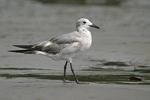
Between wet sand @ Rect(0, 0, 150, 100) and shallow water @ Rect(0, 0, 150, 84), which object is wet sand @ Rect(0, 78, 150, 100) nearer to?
wet sand @ Rect(0, 0, 150, 100)

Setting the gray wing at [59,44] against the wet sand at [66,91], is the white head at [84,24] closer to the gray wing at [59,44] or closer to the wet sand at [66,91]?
the gray wing at [59,44]

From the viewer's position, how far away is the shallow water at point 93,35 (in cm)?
850

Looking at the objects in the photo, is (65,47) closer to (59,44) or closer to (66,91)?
(59,44)

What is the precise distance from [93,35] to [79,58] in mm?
3784

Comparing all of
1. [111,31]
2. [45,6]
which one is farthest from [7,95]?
[45,6]

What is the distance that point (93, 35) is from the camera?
1401cm

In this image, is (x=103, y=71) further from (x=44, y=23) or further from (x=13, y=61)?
(x=44, y=23)

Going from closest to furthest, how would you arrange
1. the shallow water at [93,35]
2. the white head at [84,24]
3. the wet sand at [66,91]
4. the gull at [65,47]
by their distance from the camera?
the wet sand at [66,91], the gull at [65,47], the white head at [84,24], the shallow water at [93,35]

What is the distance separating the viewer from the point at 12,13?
19328 millimetres

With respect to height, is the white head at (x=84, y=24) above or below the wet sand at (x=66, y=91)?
above

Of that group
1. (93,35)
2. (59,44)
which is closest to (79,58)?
(59,44)

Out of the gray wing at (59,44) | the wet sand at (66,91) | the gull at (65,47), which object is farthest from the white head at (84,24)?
the wet sand at (66,91)

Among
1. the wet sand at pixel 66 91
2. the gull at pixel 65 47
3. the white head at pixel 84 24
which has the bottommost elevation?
the wet sand at pixel 66 91

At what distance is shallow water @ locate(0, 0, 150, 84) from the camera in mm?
8500
